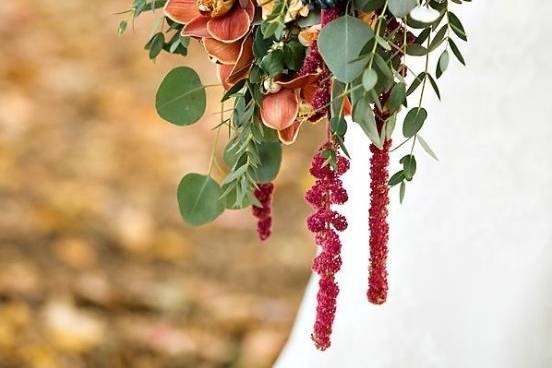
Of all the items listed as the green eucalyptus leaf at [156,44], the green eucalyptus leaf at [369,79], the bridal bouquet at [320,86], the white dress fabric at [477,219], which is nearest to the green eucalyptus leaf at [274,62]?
the bridal bouquet at [320,86]

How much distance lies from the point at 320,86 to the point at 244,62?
0.09 metres

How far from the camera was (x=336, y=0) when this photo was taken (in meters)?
0.68

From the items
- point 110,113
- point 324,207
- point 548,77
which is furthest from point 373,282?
point 110,113

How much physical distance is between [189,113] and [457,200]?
0.37 metres

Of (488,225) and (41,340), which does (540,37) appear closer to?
(488,225)

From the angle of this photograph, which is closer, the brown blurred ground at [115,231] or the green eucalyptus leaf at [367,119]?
the green eucalyptus leaf at [367,119]

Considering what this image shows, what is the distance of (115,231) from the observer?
7.73 ft

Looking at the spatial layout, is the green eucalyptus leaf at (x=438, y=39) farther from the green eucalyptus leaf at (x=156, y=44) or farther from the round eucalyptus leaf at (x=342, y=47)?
Result: the green eucalyptus leaf at (x=156, y=44)

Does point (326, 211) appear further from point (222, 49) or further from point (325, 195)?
point (222, 49)

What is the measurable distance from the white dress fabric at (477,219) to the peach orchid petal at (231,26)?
0.30 m

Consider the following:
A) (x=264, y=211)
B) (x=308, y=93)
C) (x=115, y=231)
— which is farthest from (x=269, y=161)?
A: (x=115, y=231)

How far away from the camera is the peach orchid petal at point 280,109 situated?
762 millimetres

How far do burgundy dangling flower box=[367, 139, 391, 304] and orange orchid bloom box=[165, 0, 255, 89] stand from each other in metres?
0.14

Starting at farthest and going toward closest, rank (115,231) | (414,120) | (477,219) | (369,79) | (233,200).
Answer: (115,231) < (477,219) < (233,200) < (414,120) < (369,79)
